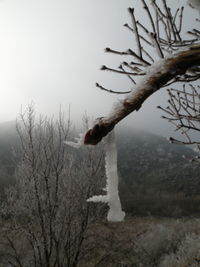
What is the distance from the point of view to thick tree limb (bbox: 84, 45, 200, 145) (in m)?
0.70

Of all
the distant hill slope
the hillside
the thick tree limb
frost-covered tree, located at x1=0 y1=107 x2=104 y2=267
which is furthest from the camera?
the distant hill slope

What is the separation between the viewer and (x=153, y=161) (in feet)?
178

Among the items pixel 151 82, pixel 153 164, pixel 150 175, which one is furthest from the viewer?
pixel 153 164

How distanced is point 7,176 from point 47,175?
2711 cm

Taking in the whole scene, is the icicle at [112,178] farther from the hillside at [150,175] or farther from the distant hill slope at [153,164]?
the distant hill slope at [153,164]

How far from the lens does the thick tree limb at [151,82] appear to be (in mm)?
696

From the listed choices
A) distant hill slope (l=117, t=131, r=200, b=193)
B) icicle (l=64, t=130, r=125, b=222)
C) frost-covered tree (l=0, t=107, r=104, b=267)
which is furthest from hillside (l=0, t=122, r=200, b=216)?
icicle (l=64, t=130, r=125, b=222)

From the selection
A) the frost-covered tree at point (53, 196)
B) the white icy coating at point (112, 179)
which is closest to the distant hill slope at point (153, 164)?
the frost-covered tree at point (53, 196)

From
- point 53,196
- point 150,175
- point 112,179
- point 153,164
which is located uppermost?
point 112,179

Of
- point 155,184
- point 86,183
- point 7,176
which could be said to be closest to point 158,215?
point 155,184

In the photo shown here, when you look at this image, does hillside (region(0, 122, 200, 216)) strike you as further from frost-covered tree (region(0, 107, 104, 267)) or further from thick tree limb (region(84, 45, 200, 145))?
thick tree limb (region(84, 45, 200, 145))

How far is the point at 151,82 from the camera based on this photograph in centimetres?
70

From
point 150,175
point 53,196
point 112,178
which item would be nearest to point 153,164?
point 150,175

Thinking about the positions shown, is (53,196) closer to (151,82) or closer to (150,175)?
(151,82)
